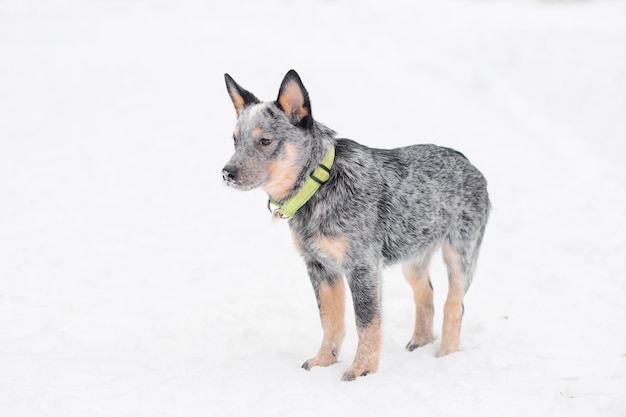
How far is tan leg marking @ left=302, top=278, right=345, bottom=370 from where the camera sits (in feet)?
18.6

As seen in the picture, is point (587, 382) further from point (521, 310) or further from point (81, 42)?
point (81, 42)

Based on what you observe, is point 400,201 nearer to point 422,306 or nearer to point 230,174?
point 422,306

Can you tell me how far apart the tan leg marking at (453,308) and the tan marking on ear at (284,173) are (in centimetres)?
169

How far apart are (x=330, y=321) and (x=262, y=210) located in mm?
4085

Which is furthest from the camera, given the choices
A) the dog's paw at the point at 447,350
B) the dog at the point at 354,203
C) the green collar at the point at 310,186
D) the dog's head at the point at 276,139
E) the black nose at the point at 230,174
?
the dog's paw at the point at 447,350

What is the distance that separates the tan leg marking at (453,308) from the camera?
589cm

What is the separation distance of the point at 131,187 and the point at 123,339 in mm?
4341

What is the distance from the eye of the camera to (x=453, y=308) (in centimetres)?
592

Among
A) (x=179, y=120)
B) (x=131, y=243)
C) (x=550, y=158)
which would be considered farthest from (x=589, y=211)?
(x=179, y=120)

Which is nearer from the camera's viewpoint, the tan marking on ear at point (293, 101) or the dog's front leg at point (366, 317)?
the tan marking on ear at point (293, 101)

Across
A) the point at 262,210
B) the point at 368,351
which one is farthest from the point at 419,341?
the point at 262,210

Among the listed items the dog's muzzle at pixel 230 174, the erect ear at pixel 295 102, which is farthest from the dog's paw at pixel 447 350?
the dog's muzzle at pixel 230 174

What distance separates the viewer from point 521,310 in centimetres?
662

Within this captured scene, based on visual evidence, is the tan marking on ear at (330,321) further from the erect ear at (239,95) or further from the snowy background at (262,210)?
the erect ear at (239,95)
